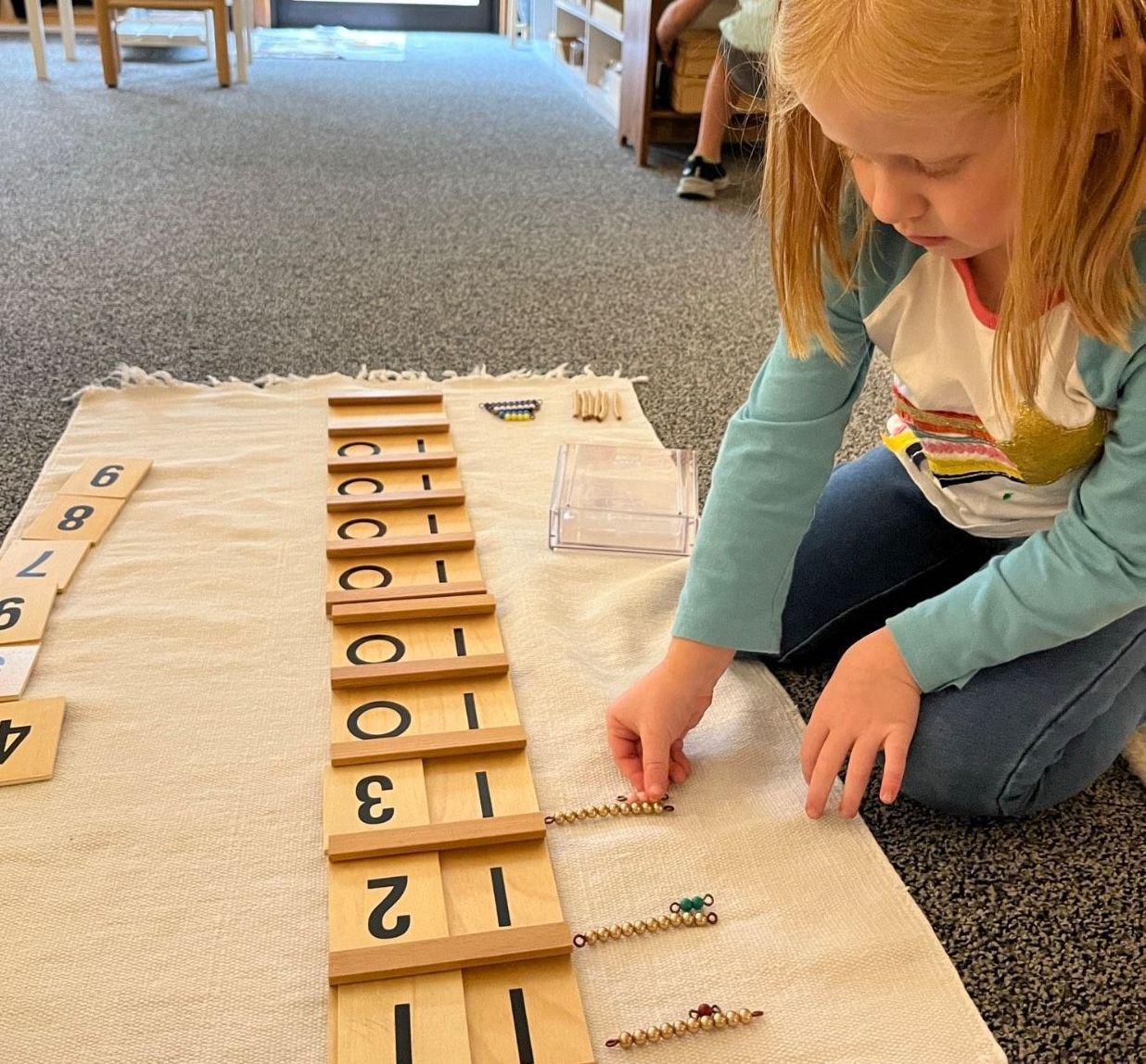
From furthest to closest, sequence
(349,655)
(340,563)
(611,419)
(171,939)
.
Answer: (611,419), (340,563), (349,655), (171,939)

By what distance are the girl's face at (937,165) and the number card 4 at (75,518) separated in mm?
751

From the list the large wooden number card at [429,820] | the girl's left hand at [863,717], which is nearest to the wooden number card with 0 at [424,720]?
the large wooden number card at [429,820]

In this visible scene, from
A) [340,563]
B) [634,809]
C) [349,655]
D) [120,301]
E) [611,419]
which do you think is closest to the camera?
[634,809]

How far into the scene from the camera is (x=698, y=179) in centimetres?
227

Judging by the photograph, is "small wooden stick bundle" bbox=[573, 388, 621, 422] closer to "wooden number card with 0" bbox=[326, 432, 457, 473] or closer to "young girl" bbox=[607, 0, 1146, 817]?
"wooden number card with 0" bbox=[326, 432, 457, 473]

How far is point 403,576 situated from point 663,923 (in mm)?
429

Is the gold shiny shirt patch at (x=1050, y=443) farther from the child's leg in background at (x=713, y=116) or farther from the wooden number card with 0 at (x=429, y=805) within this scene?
the child's leg in background at (x=713, y=116)

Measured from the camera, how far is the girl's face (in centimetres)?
52

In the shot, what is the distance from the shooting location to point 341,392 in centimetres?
132

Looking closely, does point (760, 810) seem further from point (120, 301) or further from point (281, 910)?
point (120, 301)

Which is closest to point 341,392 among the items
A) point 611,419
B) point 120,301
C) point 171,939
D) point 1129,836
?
point 611,419

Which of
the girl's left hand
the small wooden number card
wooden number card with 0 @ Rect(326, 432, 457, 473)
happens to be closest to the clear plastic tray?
wooden number card with 0 @ Rect(326, 432, 457, 473)

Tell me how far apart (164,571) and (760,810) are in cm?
56

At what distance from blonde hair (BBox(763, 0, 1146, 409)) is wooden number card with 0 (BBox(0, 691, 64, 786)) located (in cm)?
64
